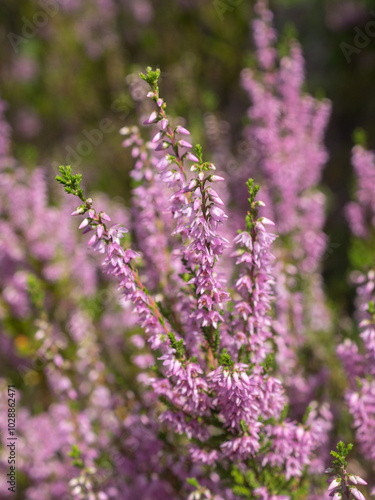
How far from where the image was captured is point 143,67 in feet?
45.6

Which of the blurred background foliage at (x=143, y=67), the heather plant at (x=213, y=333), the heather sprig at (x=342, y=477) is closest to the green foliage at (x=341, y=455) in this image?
the heather sprig at (x=342, y=477)

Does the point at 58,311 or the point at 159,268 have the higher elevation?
the point at 58,311

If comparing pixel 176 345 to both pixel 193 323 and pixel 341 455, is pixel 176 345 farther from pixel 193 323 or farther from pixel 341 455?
pixel 341 455

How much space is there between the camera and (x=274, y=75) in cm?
650

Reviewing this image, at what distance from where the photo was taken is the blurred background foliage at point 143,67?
38.3 ft

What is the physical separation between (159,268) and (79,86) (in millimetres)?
10369

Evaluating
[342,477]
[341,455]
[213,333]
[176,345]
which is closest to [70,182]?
[176,345]

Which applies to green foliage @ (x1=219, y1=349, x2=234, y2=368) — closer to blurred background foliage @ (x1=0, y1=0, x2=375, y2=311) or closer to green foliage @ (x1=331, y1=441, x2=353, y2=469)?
green foliage @ (x1=331, y1=441, x2=353, y2=469)

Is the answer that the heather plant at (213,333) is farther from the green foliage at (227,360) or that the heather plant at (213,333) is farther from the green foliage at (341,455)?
the green foliage at (341,455)

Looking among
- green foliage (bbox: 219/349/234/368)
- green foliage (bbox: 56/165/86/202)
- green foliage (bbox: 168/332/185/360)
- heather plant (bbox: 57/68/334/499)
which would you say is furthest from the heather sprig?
green foliage (bbox: 56/165/86/202)

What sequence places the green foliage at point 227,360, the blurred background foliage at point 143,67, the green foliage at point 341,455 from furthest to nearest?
the blurred background foliage at point 143,67 < the green foliage at point 227,360 < the green foliage at point 341,455

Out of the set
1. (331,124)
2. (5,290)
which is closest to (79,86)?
(331,124)

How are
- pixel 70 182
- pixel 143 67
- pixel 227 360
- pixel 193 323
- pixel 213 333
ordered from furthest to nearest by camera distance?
pixel 143 67 < pixel 193 323 < pixel 213 333 < pixel 227 360 < pixel 70 182

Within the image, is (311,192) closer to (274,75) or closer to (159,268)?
(274,75)
